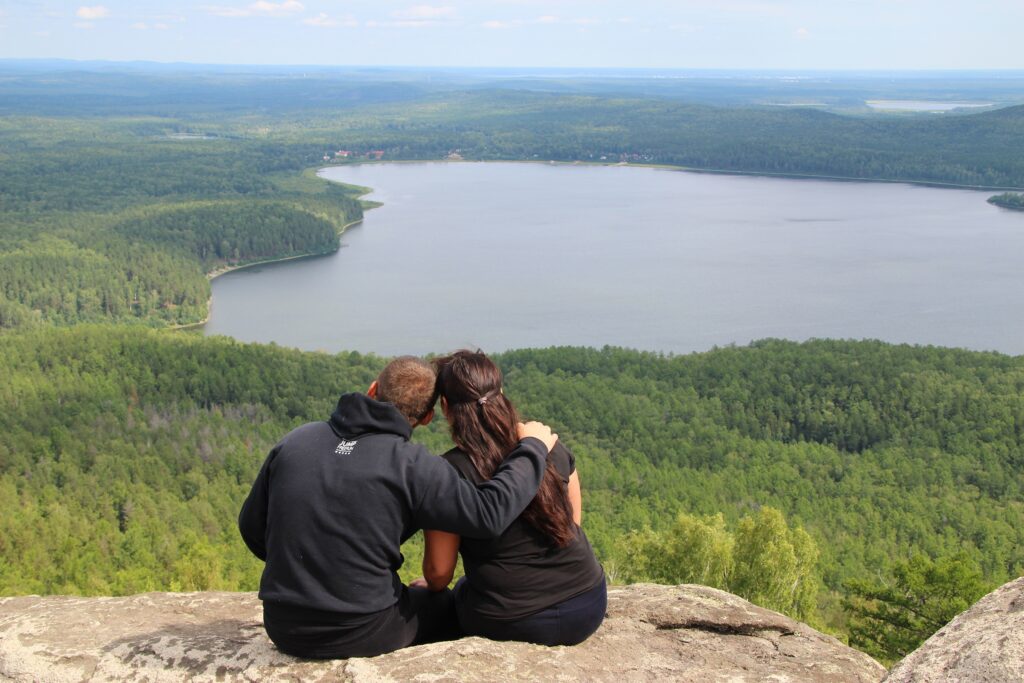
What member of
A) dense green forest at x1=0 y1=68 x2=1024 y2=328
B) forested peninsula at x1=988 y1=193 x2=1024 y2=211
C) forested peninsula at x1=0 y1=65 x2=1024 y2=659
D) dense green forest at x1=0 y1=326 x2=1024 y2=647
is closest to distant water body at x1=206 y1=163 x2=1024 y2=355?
forested peninsula at x1=988 y1=193 x2=1024 y2=211

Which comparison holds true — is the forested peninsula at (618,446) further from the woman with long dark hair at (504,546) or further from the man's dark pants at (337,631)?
the man's dark pants at (337,631)

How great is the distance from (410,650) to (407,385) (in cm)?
99

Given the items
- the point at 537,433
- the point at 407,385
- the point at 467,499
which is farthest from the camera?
the point at 537,433

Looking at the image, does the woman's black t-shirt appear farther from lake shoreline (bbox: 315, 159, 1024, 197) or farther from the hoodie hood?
lake shoreline (bbox: 315, 159, 1024, 197)

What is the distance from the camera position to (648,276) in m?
59.0

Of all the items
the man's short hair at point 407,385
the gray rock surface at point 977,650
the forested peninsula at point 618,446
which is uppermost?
the man's short hair at point 407,385

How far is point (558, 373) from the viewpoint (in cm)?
3647

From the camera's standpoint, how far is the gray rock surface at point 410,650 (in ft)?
11.9

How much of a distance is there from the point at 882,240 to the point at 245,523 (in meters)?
73.0

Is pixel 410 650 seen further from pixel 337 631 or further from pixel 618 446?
pixel 618 446

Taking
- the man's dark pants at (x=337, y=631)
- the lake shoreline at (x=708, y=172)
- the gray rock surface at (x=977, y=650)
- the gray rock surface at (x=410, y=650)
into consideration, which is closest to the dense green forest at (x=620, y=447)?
the gray rock surface at (x=410, y=650)

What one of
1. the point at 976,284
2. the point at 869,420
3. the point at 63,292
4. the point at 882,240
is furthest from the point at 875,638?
the point at 882,240

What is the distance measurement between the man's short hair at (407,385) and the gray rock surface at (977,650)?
1.91 meters

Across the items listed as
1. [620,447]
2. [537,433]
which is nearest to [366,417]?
[537,433]
